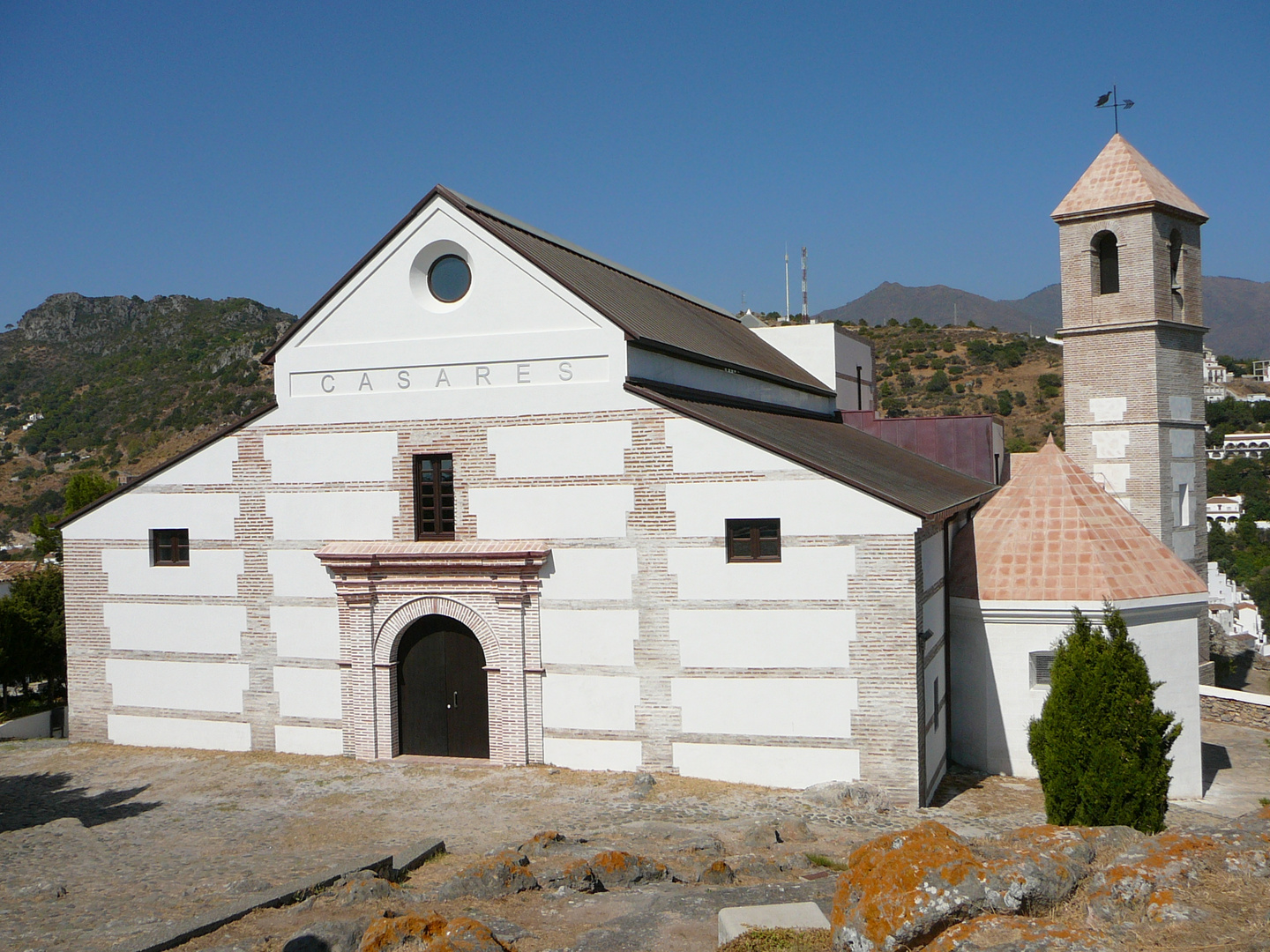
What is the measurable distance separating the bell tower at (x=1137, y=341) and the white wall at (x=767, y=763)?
13.7m

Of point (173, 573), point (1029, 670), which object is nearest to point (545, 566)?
point (173, 573)

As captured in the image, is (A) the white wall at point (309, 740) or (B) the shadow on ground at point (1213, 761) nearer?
(A) the white wall at point (309, 740)

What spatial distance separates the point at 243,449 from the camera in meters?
18.5

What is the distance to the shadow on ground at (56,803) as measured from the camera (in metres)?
14.6

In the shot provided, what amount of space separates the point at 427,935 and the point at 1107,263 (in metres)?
24.7

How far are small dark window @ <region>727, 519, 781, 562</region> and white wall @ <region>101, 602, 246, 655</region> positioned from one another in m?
9.18

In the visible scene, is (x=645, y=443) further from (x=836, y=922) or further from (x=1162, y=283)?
(x=1162, y=283)

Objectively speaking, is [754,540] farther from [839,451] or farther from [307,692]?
[307,692]

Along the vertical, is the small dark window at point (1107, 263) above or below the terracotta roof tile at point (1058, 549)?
above

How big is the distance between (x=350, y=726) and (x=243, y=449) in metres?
5.48

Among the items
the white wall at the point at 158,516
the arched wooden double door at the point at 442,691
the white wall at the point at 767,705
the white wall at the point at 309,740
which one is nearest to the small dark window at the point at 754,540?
the white wall at the point at 767,705

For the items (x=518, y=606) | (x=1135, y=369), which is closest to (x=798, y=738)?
(x=518, y=606)

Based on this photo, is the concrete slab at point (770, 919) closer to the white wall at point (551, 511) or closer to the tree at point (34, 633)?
the white wall at point (551, 511)

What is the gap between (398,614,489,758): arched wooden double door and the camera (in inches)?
672
